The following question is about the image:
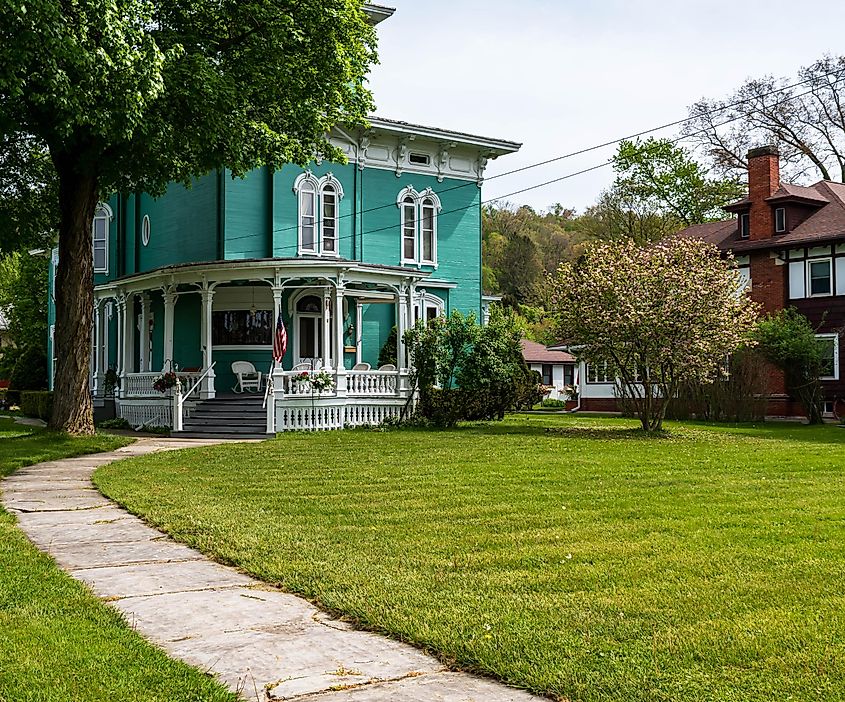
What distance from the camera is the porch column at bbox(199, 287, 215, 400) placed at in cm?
2255

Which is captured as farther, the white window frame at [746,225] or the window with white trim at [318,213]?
the white window frame at [746,225]

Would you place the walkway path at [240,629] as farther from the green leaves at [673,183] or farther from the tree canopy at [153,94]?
the green leaves at [673,183]

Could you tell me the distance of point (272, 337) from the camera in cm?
2417

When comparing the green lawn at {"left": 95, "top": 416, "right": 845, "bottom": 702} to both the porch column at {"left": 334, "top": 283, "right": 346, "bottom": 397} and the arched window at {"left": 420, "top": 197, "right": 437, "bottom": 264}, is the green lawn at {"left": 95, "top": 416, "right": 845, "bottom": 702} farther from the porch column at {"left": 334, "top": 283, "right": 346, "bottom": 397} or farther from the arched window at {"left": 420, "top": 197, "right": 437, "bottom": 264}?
the arched window at {"left": 420, "top": 197, "right": 437, "bottom": 264}

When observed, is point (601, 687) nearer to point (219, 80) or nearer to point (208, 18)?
point (219, 80)

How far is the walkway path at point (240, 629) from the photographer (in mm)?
4117

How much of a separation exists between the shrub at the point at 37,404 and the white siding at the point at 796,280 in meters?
24.9

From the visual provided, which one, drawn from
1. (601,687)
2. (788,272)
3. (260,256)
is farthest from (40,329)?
(601,687)

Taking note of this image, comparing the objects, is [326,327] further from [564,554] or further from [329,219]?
[564,554]

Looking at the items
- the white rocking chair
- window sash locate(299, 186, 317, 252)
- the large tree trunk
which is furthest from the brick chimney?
the large tree trunk

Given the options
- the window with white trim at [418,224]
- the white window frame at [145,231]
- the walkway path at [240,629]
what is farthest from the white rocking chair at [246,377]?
→ the walkway path at [240,629]

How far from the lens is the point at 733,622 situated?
193 inches

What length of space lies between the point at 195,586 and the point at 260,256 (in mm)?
19041

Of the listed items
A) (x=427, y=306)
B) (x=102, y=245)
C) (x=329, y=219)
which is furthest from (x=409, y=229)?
(x=102, y=245)
